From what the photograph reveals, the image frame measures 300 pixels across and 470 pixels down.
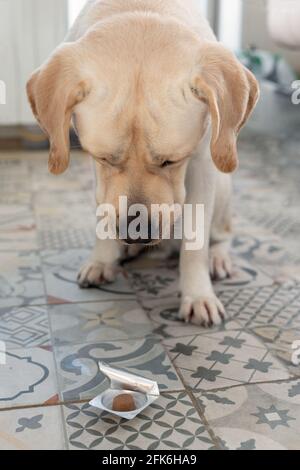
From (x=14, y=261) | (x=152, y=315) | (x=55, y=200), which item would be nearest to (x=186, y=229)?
(x=152, y=315)

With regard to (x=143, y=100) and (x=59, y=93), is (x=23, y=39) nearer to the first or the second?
(x=59, y=93)

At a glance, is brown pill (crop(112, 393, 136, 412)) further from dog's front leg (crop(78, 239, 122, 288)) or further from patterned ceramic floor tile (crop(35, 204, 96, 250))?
patterned ceramic floor tile (crop(35, 204, 96, 250))

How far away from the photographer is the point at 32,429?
1.05 m

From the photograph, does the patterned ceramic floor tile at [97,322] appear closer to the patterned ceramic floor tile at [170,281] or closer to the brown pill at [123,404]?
the patterned ceramic floor tile at [170,281]

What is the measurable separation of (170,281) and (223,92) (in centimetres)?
64

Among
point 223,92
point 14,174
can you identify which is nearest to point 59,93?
point 223,92

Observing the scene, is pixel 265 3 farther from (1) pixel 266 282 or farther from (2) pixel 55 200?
(1) pixel 266 282

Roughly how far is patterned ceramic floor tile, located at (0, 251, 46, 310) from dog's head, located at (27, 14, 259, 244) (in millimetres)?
420

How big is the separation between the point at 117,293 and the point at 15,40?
2.23 metres

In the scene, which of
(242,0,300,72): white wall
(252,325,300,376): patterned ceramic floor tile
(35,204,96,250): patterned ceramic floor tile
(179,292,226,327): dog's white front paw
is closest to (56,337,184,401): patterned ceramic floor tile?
(179,292,226,327): dog's white front paw

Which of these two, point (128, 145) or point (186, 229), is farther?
point (186, 229)

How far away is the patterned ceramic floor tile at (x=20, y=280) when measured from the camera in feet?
5.20

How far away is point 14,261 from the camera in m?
1.86
